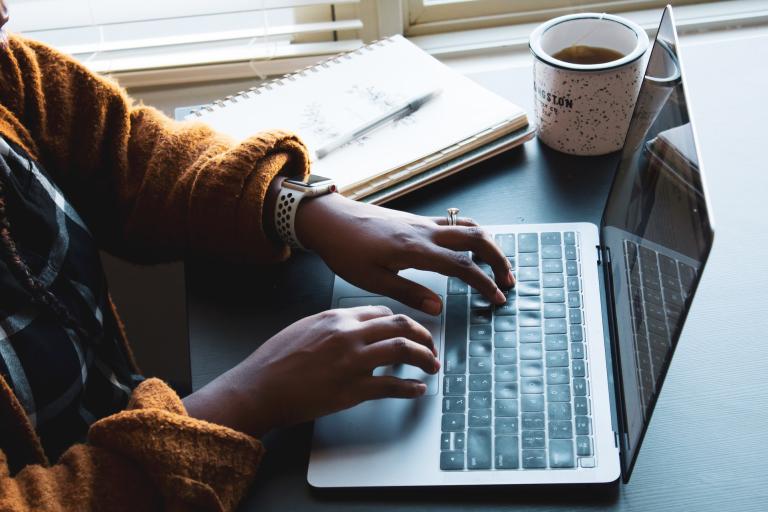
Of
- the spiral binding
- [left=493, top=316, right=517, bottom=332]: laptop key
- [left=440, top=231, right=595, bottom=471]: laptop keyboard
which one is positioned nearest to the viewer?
[left=440, top=231, right=595, bottom=471]: laptop keyboard

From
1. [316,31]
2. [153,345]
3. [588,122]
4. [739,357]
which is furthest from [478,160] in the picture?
[153,345]

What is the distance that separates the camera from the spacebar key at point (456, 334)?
0.73m

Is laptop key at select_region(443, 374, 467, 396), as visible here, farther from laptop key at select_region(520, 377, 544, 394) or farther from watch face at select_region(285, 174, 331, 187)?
watch face at select_region(285, 174, 331, 187)

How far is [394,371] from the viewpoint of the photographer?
733 millimetres

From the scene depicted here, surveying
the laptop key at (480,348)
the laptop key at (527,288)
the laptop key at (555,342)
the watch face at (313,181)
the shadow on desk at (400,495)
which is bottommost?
the shadow on desk at (400,495)

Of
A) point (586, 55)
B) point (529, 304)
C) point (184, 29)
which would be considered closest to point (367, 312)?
point (529, 304)

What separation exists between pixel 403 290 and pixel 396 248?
0.04 metres

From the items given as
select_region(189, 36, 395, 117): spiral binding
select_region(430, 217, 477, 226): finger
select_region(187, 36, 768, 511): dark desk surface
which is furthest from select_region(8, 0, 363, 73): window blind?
select_region(430, 217, 477, 226): finger

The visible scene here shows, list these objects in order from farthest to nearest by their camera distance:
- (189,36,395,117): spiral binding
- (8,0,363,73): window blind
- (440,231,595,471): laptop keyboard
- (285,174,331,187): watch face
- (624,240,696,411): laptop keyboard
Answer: (8,0,363,73): window blind < (189,36,395,117): spiral binding < (285,174,331,187): watch face < (440,231,595,471): laptop keyboard < (624,240,696,411): laptop keyboard

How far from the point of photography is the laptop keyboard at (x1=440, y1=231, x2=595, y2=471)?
25.9 inches

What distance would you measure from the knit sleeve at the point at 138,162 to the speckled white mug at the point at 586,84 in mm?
252

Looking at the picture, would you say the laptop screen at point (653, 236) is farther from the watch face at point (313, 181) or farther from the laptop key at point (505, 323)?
the watch face at point (313, 181)

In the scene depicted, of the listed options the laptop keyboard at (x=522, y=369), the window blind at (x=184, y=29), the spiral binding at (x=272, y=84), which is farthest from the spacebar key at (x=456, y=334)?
the window blind at (x=184, y=29)

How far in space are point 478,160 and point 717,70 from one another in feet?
1.08
